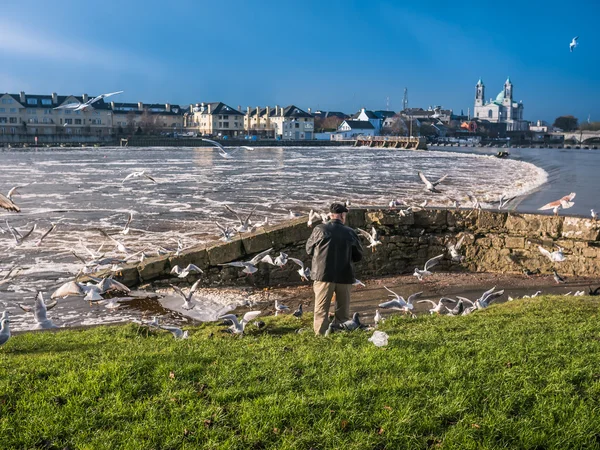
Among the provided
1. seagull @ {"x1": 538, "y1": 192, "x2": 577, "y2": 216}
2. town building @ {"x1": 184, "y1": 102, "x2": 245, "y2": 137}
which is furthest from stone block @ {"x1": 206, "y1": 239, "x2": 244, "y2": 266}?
town building @ {"x1": 184, "y1": 102, "x2": 245, "y2": 137}

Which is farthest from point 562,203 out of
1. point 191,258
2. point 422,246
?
point 191,258

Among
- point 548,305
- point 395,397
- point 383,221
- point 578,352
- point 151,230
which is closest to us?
point 395,397

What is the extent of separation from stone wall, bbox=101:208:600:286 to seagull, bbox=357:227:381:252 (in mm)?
195

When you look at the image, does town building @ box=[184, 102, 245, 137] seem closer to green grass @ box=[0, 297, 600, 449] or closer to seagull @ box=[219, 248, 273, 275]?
seagull @ box=[219, 248, 273, 275]

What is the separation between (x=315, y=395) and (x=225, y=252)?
818 cm

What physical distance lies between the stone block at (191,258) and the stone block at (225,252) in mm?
109

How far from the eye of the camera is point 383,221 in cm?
1367

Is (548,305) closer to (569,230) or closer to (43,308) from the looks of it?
(569,230)

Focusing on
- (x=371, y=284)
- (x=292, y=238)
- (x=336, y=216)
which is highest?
(x=336, y=216)

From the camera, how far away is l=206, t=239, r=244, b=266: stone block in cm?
1245

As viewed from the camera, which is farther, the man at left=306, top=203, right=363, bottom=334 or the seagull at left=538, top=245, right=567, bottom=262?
the seagull at left=538, top=245, right=567, bottom=262

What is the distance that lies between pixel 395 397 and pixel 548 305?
519 centimetres

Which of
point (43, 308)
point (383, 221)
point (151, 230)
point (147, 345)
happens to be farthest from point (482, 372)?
point (151, 230)

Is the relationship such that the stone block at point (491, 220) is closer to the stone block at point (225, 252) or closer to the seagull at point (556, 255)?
the seagull at point (556, 255)
